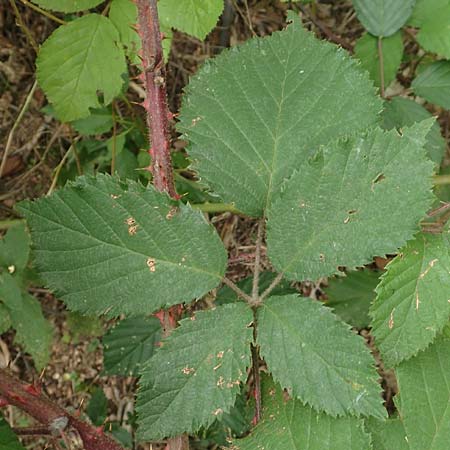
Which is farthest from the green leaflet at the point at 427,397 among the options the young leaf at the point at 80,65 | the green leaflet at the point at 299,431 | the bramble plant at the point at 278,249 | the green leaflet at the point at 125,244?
the young leaf at the point at 80,65

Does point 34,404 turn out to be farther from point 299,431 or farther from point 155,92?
point 155,92

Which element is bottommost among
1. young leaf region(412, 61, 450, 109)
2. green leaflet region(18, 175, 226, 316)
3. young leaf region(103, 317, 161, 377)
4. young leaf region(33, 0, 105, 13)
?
young leaf region(103, 317, 161, 377)

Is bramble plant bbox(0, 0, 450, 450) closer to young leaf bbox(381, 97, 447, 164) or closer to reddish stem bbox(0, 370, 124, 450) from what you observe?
reddish stem bbox(0, 370, 124, 450)

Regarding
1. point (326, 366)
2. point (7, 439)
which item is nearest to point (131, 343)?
point (7, 439)

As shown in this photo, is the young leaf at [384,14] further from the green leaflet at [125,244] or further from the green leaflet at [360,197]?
the green leaflet at [125,244]

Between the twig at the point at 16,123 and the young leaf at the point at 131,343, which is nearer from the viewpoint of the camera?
the young leaf at the point at 131,343

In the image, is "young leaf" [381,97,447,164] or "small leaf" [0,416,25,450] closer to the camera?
"small leaf" [0,416,25,450]

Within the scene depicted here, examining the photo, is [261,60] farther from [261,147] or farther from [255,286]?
[255,286]

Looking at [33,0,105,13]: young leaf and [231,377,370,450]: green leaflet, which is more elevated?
[33,0,105,13]: young leaf

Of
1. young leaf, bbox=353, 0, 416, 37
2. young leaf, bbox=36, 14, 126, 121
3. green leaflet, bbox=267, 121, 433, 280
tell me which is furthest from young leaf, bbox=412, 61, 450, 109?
young leaf, bbox=36, 14, 126, 121
